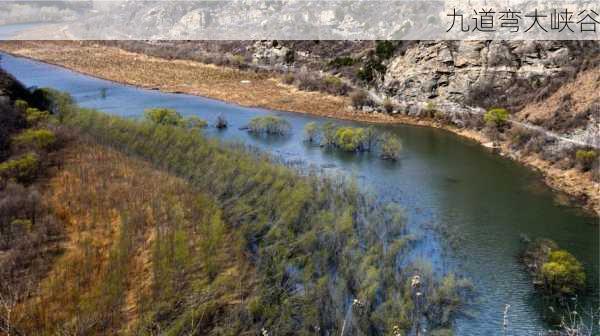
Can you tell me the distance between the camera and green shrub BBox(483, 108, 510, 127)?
148ft

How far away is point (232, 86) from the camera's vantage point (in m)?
69.6

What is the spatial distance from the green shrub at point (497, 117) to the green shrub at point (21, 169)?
33.2 meters

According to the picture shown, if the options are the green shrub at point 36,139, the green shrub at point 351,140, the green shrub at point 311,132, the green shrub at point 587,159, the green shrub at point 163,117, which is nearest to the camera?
the green shrub at point 36,139

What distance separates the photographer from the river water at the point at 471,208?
851 inches

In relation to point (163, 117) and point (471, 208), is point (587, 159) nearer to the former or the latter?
point (471, 208)

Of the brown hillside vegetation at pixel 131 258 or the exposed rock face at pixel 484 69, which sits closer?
the brown hillside vegetation at pixel 131 258

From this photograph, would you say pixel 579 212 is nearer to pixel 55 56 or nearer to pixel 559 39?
pixel 559 39

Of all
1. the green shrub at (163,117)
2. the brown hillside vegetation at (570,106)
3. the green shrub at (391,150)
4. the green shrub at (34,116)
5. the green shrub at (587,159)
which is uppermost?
the brown hillside vegetation at (570,106)

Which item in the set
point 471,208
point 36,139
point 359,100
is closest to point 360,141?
point 471,208

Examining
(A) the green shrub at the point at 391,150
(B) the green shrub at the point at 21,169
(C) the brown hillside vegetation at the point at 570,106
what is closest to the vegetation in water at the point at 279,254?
(B) the green shrub at the point at 21,169

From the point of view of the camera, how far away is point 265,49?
84.1 meters

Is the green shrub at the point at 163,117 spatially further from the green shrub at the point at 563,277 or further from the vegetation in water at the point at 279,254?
the green shrub at the point at 563,277

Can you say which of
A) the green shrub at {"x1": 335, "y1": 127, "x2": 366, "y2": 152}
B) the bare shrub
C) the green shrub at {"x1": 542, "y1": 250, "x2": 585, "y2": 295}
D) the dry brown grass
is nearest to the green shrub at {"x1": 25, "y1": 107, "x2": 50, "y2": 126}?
the green shrub at {"x1": 335, "y1": 127, "x2": 366, "y2": 152}

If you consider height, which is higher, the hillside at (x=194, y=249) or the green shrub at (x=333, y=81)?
the green shrub at (x=333, y=81)
